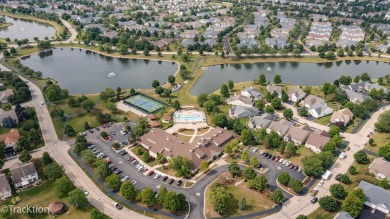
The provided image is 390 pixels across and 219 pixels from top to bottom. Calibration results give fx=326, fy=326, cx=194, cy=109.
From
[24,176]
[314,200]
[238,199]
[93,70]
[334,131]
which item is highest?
[93,70]

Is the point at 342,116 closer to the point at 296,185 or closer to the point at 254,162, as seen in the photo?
the point at 254,162

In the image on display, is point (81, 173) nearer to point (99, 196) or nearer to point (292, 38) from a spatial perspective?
point (99, 196)

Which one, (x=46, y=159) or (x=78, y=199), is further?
(x=46, y=159)

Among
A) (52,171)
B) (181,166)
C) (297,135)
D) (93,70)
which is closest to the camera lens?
(52,171)

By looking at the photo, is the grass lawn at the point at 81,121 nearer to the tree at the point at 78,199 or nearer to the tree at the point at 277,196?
the tree at the point at 78,199

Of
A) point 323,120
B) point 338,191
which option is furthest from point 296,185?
point 323,120

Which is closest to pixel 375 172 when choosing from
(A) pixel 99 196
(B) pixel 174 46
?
(A) pixel 99 196

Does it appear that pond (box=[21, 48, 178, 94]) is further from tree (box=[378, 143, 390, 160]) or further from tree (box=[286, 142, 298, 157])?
tree (box=[378, 143, 390, 160])
